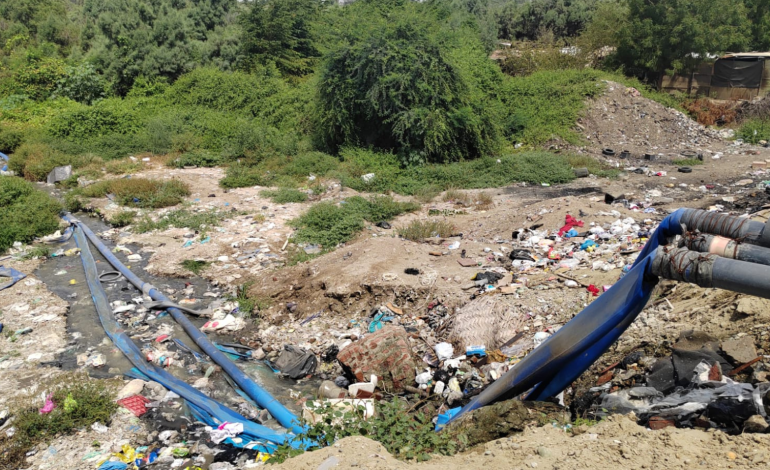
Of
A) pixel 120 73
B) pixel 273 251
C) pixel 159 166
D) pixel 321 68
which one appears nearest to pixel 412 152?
pixel 321 68

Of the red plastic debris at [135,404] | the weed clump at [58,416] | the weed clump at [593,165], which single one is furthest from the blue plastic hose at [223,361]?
the weed clump at [593,165]

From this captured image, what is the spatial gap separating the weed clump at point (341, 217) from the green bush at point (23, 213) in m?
4.09

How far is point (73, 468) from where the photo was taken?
12.3ft

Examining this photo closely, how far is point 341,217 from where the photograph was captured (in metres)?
8.40

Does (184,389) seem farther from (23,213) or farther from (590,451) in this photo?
(23,213)

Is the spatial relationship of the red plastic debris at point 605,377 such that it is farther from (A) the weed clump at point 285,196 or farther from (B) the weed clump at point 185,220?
(A) the weed clump at point 285,196

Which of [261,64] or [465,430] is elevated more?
[261,64]

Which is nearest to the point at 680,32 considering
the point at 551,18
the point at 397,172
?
the point at 397,172

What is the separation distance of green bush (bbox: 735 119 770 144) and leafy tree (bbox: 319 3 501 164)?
21.4 ft

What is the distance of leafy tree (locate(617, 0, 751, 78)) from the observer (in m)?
14.6

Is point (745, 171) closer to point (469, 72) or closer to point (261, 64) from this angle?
point (469, 72)

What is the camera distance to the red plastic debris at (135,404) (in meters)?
4.40

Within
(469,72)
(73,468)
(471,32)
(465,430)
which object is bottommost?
(73,468)

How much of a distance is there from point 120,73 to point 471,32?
1105cm
